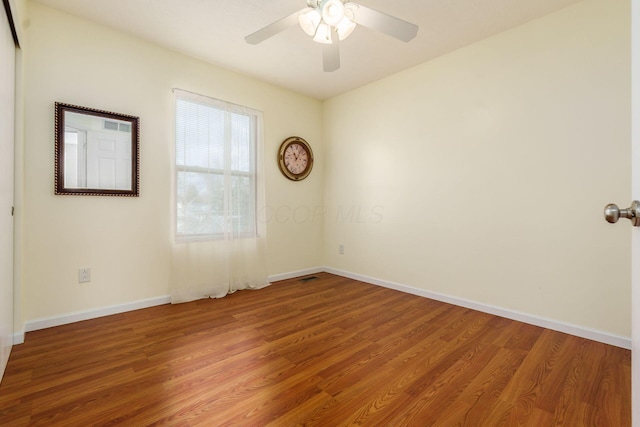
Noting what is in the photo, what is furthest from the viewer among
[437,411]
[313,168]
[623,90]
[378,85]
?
[313,168]

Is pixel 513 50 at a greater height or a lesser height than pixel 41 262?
greater

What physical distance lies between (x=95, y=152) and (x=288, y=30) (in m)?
1.94

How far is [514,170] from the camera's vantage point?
95.7 inches

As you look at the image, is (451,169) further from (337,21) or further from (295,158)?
(295,158)

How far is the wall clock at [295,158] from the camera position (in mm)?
3695

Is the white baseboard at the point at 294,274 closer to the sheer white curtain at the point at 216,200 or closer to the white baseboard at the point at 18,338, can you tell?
the sheer white curtain at the point at 216,200

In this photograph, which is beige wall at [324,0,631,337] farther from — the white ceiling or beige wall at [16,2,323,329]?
beige wall at [16,2,323,329]

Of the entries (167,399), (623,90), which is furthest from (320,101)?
(167,399)

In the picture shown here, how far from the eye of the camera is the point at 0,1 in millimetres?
1543

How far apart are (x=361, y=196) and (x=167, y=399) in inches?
113

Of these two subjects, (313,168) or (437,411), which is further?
(313,168)

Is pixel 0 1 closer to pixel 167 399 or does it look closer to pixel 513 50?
pixel 167 399

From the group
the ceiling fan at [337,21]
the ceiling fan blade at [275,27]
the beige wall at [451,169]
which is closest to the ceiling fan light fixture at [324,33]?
the ceiling fan at [337,21]

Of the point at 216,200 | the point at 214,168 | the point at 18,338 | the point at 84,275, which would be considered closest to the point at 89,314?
the point at 84,275
